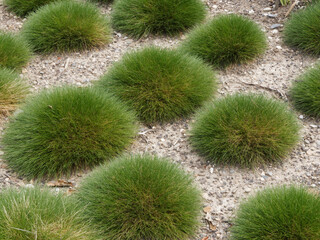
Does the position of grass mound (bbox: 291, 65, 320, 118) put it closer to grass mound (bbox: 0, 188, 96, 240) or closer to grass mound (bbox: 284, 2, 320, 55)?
grass mound (bbox: 284, 2, 320, 55)

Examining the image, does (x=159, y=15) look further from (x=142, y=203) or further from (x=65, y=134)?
(x=142, y=203)

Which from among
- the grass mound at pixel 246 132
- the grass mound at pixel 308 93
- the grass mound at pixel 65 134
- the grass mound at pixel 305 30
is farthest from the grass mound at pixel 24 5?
the grass mound at pixel 308 93

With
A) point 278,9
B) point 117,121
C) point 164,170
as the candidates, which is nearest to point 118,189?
point 164,170

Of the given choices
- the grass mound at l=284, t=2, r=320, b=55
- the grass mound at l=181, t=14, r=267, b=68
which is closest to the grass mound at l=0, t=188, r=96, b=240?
the grass mound at l=181, t=14, r=267, b=68

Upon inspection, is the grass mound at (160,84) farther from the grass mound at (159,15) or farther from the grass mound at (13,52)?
the grass mound at (13,52)

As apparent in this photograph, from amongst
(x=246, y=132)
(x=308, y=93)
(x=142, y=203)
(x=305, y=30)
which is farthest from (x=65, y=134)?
(x=305, y=30)

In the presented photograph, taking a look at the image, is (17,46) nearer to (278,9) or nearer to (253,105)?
(253,105)
